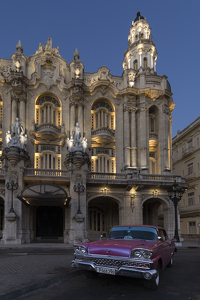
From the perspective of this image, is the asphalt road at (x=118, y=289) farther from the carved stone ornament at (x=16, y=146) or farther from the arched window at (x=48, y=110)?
the arched window at (x=48, y=110)

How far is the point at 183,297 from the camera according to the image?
6309 mm

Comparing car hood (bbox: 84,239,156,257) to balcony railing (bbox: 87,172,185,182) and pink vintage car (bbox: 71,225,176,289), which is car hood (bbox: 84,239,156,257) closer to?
pink vintage car (bbox: 71,225,176,289)

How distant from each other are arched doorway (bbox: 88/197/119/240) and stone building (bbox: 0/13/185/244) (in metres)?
0.11

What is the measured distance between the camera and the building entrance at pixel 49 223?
28.9 meters

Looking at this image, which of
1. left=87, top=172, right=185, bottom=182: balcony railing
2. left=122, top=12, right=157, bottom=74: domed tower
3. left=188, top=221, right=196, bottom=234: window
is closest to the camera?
left=87, top=172, right=185, bottom=182: balcony railing

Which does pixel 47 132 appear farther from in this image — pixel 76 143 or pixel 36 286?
pixel 36 286

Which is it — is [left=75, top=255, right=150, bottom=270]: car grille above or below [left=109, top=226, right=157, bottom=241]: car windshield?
below

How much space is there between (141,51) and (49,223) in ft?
82.1

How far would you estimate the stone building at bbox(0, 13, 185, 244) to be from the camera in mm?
26094

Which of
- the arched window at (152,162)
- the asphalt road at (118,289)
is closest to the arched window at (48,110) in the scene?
the arched window at (152,162)

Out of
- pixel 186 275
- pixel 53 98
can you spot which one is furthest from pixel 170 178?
pixel 186 275

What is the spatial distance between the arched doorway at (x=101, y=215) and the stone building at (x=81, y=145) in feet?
0.36

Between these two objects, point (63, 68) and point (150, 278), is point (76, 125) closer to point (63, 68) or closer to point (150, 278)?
point (63, 68)

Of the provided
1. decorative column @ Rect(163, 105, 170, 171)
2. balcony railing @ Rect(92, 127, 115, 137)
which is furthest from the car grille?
decorative column @ Rect(163, 105, 170, 171)
